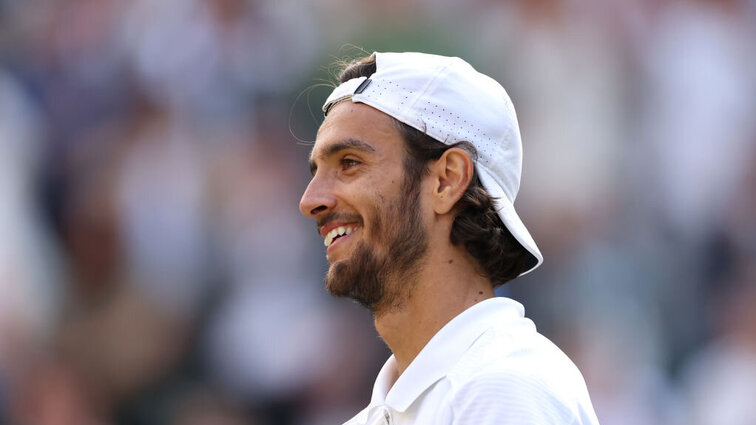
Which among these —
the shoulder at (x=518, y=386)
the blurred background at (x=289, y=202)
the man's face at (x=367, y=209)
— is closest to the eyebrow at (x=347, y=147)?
the man's face at (x=367, y=209)

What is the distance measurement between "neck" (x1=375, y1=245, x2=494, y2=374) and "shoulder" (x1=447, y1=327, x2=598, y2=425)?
0.26 meters

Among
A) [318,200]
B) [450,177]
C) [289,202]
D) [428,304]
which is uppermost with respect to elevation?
[450,177]

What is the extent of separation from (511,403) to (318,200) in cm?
75

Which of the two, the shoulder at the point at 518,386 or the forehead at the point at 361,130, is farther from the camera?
the forehead at the point at 361,130

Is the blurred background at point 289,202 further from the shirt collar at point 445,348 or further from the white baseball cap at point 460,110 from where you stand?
the shirt collar at point 445,348

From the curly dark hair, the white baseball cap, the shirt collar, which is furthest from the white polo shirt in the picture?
the white baseball cap

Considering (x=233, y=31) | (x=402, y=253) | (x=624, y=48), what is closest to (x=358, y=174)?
(x=402, y=253)

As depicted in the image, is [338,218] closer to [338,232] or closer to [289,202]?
[338,232]

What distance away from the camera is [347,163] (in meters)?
2.24

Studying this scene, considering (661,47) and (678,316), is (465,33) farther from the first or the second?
(678,316)

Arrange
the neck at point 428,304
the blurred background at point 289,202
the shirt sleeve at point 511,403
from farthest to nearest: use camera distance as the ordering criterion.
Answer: the blurred background at point 289,202 < the neck at point 428,304 < the shirt sleeve at point 511,403

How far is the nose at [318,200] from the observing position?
2205mm

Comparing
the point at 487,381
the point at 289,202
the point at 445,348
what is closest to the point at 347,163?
the point at 445,348

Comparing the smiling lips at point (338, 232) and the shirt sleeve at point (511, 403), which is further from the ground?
the shirt sleeve at point (511, 403)
